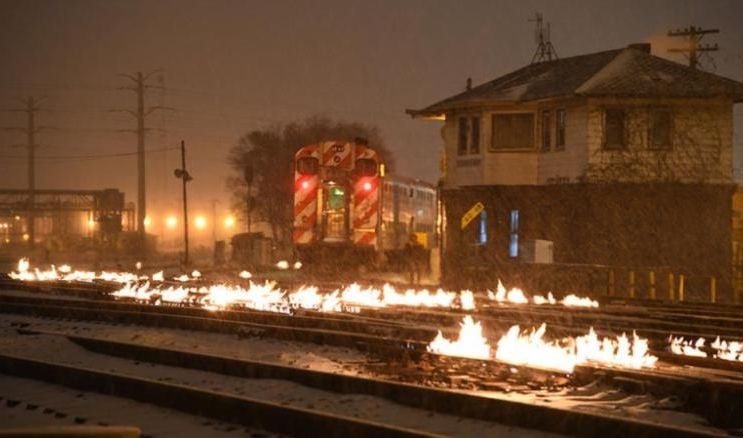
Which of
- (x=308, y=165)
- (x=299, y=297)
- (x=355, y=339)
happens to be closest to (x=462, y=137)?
(x=308, y=165)

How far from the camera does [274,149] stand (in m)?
86.1

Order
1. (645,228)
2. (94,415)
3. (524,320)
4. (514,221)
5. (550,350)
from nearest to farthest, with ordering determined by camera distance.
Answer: (94,415), (550,350), (524,320), (645,228), (514,221)

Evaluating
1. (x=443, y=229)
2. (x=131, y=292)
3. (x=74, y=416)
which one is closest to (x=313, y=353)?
(x=74, y=416)

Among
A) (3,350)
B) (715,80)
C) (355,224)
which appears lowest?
(3,350)

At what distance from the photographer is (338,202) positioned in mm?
25234

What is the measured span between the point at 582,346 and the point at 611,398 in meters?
2.62

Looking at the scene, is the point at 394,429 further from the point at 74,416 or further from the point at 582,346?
the point at 582,346

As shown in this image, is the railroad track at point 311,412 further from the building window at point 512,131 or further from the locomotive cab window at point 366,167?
the building window at point 512,131

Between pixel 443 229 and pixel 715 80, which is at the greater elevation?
pixel 715 80

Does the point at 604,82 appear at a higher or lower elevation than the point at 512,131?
higher

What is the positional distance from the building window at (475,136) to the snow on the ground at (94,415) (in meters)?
22.3

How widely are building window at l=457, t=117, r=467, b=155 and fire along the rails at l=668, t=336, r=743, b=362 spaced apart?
18.7m

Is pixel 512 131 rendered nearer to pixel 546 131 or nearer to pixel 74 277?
pixel 546 131

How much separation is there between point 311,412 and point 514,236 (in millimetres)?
22842
